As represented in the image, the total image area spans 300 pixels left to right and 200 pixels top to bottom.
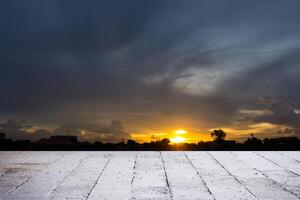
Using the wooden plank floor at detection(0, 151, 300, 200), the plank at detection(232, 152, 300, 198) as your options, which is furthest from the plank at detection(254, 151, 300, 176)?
the plank at detection(232, 152, 300, 198)

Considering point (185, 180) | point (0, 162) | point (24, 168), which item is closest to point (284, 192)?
point (185, 180)

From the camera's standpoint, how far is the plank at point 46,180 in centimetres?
454

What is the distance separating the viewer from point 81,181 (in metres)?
5.30

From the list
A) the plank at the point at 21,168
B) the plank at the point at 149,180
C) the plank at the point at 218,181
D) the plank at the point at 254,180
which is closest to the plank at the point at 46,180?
the plank at the point at 21,168

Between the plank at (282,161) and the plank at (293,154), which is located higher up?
the plank at (293,154)

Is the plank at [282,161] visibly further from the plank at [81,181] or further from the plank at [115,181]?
the plank at [81,181]

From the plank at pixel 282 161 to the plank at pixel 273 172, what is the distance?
13 cm

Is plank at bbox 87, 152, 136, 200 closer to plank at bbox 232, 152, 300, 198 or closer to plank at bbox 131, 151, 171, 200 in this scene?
plank at bbox 131, 151, 171, 200

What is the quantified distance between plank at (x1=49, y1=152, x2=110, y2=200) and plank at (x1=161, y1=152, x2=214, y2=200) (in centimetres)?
112

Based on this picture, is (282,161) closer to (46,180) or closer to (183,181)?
(183,181)

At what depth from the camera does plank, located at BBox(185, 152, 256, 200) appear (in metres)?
4.51

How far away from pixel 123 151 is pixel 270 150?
3635mm

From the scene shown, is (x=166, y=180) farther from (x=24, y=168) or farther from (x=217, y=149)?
(x=217, y=149)

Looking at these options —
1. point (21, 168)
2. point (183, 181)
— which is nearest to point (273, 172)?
point (183, 181)
